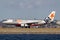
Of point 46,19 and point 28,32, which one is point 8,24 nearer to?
point 46,19

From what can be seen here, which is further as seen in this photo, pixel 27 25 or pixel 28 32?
pixel 27 25

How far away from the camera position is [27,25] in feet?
506

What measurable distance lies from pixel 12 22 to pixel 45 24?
14.9 m

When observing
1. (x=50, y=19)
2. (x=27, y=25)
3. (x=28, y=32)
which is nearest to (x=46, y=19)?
(x=50, y=19)

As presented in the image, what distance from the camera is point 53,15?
529ft

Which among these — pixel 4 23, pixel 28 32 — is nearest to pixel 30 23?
pixel 4 23

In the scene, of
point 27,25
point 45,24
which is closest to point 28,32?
point 27,25

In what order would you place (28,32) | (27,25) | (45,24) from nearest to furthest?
1. (28,32)
2. (27,25)
3. (45,24)

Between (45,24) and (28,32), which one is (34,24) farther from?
(28,32)

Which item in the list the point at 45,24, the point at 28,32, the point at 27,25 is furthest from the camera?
the point at 45,24

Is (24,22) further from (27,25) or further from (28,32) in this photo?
(28,32)

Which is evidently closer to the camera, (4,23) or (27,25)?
(27,25)

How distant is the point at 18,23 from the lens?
159 m

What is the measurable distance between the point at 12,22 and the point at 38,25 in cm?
1141
